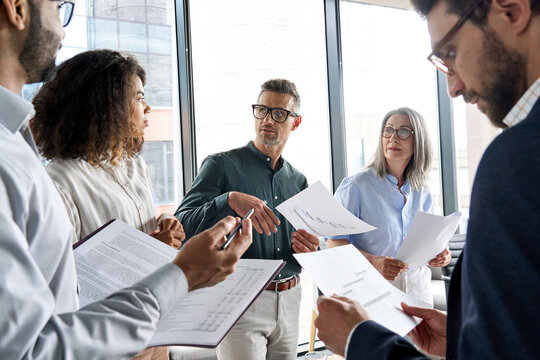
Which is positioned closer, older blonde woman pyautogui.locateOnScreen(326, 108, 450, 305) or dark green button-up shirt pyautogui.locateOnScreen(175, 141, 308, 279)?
dark green button-up shirt pyautogui.locateOnScreen(175, 141, 308, 279)

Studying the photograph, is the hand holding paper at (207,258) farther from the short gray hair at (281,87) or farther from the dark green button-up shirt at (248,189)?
the short gray hair at (281,87)

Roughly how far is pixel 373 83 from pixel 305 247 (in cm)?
284

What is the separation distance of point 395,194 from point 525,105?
1.87m

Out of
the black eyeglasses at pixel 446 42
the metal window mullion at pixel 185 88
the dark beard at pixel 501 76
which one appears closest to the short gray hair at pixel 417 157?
the metal window mullion at pixel 185 88

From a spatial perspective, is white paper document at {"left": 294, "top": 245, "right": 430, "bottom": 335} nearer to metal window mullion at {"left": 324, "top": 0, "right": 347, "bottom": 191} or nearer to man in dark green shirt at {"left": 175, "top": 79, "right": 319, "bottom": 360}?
man in dark green shirt at {"left": 175, "top": 79, "right": 319, "bottom": 360}

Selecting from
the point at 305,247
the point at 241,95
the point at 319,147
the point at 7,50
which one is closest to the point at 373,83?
the point at 319,147

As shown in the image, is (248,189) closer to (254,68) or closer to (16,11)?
(16,11)

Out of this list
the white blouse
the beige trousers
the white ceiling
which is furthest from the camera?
the white ceiling

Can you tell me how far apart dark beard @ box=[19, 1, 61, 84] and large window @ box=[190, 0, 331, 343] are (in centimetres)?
274

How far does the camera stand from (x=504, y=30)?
2.45 feet

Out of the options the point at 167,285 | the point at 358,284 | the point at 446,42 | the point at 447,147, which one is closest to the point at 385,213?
the point at 358,284

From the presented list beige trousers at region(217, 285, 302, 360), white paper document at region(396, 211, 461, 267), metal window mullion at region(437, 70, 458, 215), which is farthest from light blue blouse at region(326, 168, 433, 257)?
metal window mullion at region(437, 70, 458, 215)

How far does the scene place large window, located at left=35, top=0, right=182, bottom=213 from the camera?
324 centimetres

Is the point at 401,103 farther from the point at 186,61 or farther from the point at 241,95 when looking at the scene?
the point at 186,61
